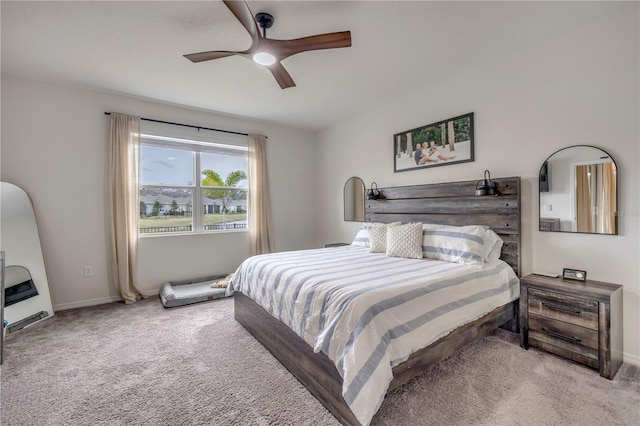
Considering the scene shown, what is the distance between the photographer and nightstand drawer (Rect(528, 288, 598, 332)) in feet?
6.58

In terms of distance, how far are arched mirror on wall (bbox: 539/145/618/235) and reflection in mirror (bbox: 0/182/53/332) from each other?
5188 millimetres

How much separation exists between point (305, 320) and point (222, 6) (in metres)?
2.35

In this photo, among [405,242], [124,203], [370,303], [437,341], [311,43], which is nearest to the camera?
[370,303]

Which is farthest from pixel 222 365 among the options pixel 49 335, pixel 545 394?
pixel 545 394

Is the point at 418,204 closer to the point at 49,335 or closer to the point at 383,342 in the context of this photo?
the point at 383,342

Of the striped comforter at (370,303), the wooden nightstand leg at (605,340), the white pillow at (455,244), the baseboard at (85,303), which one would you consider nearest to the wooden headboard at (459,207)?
the white pillow at (455,244)

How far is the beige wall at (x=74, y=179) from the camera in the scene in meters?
3.19

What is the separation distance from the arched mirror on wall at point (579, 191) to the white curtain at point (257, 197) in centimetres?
370

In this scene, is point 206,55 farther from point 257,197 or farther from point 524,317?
point 524,317

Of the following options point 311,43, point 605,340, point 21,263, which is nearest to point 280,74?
Answer: point 311,43

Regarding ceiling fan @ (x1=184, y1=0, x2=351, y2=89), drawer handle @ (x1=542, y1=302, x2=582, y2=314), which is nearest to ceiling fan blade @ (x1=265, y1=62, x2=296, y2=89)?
ceiling fan @ (x1=184, y1=0, x2=351, y2=89)

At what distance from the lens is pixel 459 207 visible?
10.1 ft

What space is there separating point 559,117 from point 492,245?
4.11ft

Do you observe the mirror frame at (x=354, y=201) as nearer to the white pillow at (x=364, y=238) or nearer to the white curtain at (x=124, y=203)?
the white pillow at (x=364, y=238)
